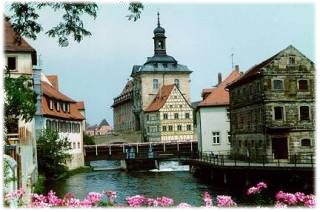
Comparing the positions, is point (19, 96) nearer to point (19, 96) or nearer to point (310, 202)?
point (19, 96)

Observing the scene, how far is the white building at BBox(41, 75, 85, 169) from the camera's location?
102 feet

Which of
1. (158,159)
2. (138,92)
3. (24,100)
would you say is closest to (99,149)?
(158,159)

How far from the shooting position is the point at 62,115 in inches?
1399

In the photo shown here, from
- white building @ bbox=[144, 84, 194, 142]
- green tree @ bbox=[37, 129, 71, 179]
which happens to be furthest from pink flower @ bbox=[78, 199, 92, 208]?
white building @ bbox=[144, 84, 194, 142]

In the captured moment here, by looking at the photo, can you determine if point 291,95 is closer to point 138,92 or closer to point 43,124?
point 43,124

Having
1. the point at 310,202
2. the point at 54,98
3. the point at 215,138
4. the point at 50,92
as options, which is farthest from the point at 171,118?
the point at 310,202

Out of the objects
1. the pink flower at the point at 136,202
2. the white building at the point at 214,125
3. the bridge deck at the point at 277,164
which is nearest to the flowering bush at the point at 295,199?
the pink flower at the point at 136,202

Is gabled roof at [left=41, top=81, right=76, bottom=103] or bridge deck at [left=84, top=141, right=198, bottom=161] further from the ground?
gabled roof at [left=41, top=81, right=76, bottom=103]

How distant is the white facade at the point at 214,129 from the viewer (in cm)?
4228

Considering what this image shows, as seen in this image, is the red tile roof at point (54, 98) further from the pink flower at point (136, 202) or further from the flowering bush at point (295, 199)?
the flowering bush at point (295, 199)

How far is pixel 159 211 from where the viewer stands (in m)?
5.51

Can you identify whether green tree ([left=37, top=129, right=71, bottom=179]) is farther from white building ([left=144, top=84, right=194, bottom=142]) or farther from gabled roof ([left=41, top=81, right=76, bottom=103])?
white building ([left=144, top=84, right=194, bottom=142])

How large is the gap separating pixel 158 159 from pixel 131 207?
42540 mm

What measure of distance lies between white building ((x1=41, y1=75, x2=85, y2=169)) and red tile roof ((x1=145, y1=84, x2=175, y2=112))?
732 inches
